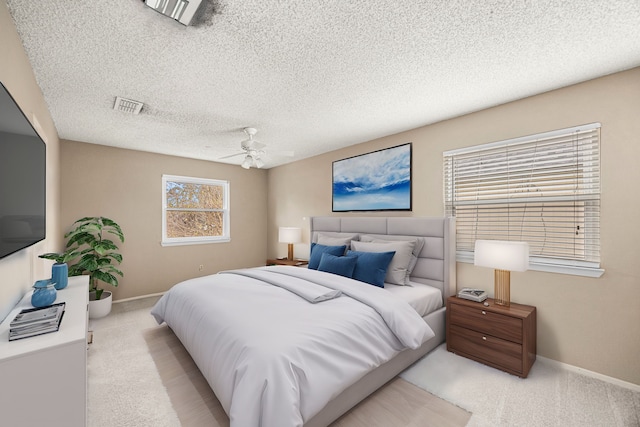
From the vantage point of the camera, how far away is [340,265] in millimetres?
3137

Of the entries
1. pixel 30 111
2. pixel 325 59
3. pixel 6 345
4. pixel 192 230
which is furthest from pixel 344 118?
pixel 192 230

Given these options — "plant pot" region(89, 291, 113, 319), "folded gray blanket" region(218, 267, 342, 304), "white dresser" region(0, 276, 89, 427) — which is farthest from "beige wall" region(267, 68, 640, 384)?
"plant pot" region(89, 291, 113, 319)

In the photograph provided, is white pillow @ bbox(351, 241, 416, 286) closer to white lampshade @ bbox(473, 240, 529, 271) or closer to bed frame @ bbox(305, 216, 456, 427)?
bed frame @ bbox(305, 216, 456, 427)

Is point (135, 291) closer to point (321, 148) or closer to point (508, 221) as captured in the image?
point (321, 148)

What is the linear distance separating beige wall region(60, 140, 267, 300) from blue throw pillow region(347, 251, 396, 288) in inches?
136

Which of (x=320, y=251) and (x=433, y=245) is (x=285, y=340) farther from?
(x=433, y=245)

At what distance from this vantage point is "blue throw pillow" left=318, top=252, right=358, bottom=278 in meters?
3.10

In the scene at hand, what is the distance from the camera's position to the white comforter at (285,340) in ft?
4.77

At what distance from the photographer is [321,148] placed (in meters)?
4.55

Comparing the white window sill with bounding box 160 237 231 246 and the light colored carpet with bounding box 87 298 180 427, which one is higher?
the white window sill with bounding box 160 237 231 246

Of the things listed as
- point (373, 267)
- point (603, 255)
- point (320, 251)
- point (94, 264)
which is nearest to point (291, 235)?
point (320, 251)

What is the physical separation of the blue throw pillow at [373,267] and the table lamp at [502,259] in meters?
0.87

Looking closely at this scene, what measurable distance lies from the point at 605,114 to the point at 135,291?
6.20 metres

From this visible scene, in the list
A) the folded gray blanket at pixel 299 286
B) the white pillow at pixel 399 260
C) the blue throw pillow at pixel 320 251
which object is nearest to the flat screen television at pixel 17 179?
the folded gray blanket at pixel 299 286
